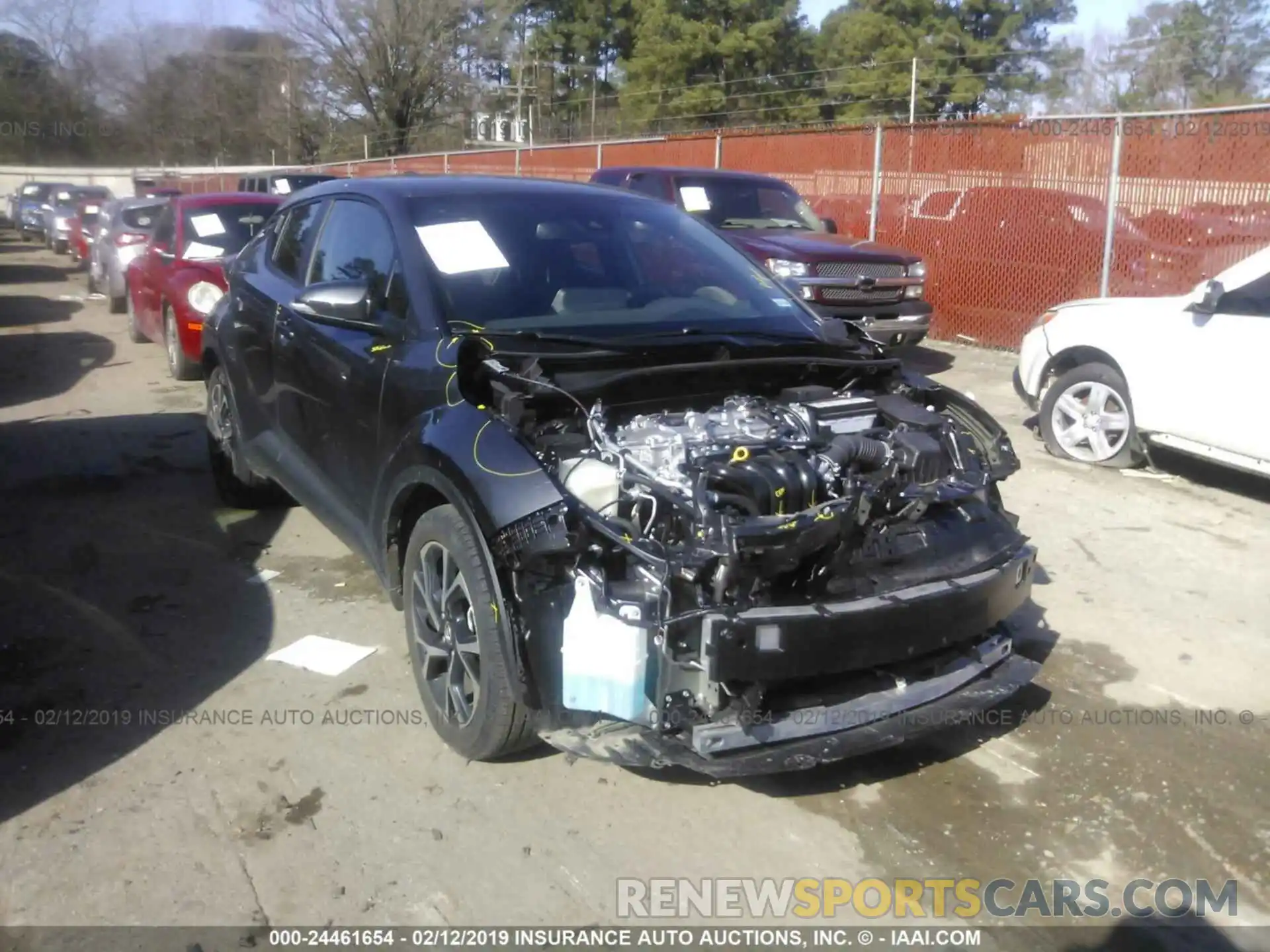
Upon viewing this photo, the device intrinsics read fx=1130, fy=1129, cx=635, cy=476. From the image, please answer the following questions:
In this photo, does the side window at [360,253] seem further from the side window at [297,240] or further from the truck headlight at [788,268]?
the truck headlight at [788,268]

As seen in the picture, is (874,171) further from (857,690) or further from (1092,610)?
(857,690)

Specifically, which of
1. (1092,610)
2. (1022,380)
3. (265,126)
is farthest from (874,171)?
(265,126)

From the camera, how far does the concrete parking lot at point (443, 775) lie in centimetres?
328

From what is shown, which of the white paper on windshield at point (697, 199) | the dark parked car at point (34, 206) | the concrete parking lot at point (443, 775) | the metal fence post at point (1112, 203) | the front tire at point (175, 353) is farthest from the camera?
the dark parked car at point (34, 206)

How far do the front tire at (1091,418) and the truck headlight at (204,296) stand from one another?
689 cm

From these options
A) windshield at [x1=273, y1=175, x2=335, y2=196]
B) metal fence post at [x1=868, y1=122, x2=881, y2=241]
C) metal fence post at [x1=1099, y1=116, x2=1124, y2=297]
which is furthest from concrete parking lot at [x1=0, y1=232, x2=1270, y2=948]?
windshield at [x1=273, y1=175, x2=335, y2=196]

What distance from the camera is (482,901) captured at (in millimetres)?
3184

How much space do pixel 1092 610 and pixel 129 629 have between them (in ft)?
14.4

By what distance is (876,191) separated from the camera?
13.8 m

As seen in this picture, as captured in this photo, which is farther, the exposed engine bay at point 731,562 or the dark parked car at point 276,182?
the dark parked car at point 276,182

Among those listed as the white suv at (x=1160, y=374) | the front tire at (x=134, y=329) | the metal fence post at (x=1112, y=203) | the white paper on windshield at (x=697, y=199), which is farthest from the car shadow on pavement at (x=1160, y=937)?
the front tire at (x=134, y=329)

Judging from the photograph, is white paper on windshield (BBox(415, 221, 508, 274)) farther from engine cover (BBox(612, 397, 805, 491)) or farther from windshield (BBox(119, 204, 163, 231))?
windshield (BBox(119, 204, 163, 231))

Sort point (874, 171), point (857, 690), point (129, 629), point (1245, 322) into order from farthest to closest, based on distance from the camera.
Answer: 1. point (874, 171)
2. point (1245, 322)
3. point (129, 629)
4. point (857, 690)
